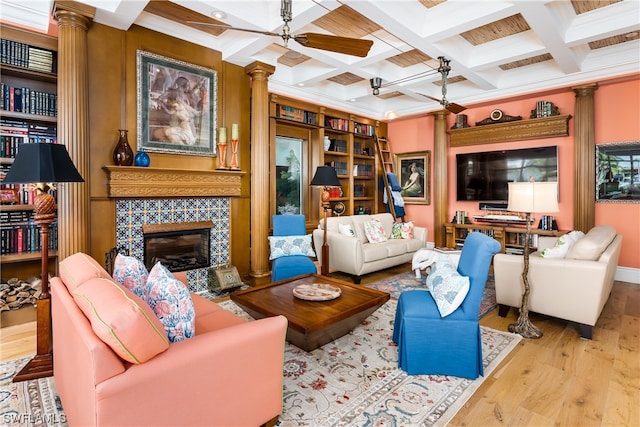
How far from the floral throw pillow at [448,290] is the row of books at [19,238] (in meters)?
3.74

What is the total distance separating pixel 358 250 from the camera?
457 centimetres

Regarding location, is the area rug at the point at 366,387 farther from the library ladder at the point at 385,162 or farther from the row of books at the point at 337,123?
the row of books at the point at 337,123

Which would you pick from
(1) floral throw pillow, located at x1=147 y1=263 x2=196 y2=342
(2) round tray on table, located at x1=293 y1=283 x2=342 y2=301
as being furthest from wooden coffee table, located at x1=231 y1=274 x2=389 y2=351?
(1) floral throw pillow, located at x1=147 y1=263 x2=196 y2=342

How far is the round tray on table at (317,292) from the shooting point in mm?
2750

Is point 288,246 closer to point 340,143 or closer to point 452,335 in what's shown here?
point 452,335

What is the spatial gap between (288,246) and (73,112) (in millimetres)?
2621

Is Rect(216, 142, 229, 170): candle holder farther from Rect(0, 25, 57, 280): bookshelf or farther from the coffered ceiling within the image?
Rect(0, 25, 57, 280): bookshelf

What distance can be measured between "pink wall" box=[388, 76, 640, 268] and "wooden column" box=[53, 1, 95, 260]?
5.73 m

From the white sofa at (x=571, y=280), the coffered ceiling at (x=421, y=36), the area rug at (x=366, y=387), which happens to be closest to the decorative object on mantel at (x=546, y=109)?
the coffered ceiling at (x=421, y=36)

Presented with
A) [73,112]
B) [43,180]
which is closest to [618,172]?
[43,180]

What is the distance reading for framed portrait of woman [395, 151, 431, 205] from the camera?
22.8ft

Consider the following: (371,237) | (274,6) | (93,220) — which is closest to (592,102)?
(371,237)

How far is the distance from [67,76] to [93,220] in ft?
4.52

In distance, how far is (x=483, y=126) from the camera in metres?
6.01
